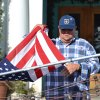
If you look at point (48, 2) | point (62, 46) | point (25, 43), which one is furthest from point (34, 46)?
point (48, 2)

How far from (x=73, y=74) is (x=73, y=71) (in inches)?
5.1

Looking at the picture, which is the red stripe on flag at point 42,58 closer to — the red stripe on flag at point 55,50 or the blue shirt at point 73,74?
the red stripe on flag at point 55,50

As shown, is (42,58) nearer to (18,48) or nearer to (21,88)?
(18,48)

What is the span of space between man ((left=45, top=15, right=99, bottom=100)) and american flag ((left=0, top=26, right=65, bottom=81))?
27cm

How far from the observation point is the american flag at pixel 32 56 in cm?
446

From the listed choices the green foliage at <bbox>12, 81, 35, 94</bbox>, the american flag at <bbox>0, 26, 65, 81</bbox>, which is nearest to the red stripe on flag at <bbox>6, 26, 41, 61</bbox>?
the american flag at <bbox>0, 26, 65, 81</bbox>

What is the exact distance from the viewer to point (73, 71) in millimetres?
4793

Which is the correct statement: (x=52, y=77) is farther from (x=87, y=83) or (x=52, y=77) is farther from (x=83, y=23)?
(x=83, y=23)

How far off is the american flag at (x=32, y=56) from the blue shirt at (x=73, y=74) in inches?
12.0

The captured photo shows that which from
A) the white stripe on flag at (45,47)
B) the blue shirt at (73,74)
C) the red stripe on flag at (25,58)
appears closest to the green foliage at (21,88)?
the blue shirt at (73,74)

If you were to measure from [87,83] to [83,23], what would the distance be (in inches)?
309

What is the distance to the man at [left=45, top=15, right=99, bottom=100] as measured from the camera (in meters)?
4.89

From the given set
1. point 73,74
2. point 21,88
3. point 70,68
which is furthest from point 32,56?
point 21,88

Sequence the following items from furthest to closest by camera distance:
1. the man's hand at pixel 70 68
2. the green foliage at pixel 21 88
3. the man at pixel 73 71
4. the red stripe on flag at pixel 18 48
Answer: the green foliage at pixel 21 88, the man at pixel 73 71, the man's hand at pixel 70 68, the red stripe on flag at pixel 18 48
